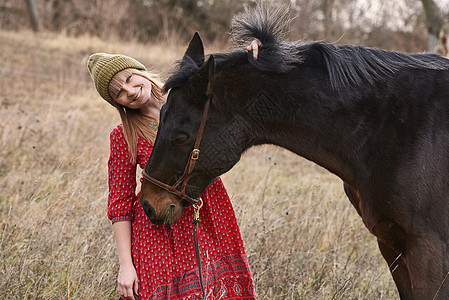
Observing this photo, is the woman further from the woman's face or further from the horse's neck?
the horse's neck

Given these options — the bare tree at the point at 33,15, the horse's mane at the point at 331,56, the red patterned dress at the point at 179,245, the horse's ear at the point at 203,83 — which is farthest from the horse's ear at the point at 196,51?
the bare tree at the point at 33,15

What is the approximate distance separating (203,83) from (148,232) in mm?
789

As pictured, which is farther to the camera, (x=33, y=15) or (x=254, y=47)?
(x=33, y=15)

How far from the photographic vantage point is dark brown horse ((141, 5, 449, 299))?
6.64ft

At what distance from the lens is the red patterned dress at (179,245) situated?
218 cm

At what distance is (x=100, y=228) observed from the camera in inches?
127

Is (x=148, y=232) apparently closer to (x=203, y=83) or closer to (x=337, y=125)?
(x=203, y=83)

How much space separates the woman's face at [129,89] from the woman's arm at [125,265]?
62 centimetres

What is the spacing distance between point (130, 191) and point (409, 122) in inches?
55.0

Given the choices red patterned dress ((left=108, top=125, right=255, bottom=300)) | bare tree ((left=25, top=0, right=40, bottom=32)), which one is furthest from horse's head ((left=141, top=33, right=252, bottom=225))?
bare tree ((left=25, top=0, right=40, bottom=32))

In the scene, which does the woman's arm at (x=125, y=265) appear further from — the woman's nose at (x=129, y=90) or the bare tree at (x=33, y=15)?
the bare tree at (x=33, y=15)

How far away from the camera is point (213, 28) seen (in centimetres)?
1566

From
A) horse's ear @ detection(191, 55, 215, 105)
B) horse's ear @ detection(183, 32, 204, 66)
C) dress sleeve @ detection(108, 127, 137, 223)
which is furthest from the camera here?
dress sleeve @ detection(108, 127, 137, 223)

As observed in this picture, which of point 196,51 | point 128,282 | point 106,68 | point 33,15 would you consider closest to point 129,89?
point 106,68
